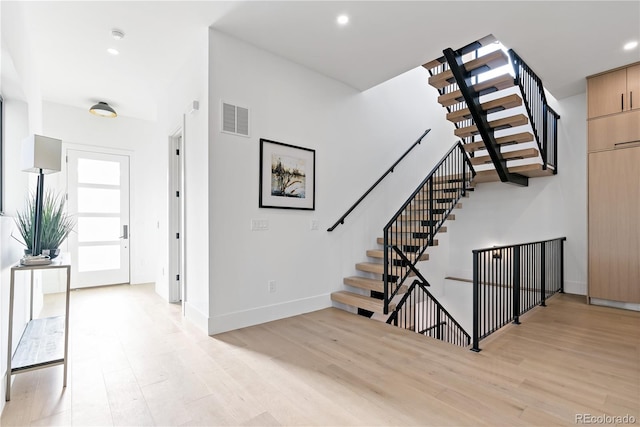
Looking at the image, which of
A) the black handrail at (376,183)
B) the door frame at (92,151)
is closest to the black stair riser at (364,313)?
the black handrail at (376,183)

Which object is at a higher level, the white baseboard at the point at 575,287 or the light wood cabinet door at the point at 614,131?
the light wood cabinet door at the point at 614,131

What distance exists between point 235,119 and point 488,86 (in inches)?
125

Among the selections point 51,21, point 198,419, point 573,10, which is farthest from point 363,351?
point 51,21

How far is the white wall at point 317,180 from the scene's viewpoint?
3.31 m

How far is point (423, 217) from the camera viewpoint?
5.11m

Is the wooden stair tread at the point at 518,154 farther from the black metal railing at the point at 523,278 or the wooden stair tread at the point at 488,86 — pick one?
the black metal railing at the point at 523,278

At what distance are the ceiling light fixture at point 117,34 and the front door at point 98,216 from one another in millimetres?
2769

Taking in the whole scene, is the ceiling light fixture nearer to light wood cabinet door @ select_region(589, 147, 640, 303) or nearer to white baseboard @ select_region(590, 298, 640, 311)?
light wood cabinet door @ select_region(589, 147, 640, 303)

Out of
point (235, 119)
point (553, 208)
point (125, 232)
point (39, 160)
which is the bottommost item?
point (125, 232)

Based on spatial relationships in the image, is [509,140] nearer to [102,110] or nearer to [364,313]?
[364,313]

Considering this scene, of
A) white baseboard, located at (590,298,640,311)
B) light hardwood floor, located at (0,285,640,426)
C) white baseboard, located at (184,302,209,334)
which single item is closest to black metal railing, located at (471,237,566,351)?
light hardwood floor, located at (0,285,640,426)

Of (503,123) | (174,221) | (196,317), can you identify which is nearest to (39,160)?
(196,317)

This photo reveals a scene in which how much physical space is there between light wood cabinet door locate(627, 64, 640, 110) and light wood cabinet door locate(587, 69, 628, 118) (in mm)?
37

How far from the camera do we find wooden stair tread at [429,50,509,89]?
3.69m
